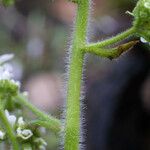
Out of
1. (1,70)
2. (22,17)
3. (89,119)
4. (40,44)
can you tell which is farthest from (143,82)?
(1,70)

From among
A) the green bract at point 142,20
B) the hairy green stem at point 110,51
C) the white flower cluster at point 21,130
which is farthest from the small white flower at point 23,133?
the green bract at point 142,20

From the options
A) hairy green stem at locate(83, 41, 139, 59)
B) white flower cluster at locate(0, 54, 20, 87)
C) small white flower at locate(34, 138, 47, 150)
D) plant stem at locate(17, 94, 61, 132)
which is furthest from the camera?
white flower cluster at locate(0, 54, 20, 87)

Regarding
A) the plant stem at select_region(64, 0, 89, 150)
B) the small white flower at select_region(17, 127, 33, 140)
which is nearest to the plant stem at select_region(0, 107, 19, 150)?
the small white flower at select_region(17, 127, 33, 140)

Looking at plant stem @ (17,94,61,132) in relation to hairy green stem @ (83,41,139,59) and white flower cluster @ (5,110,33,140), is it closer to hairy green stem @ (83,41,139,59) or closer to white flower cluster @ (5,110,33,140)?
white flower cluster @ (5,110,33,140)

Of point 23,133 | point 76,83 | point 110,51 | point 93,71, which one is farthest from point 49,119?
point 93,71

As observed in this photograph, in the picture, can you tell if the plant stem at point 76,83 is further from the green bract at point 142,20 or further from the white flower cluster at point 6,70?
the white flower cluster at point 6,70

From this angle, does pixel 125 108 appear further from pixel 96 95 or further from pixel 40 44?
pixel 40 44
